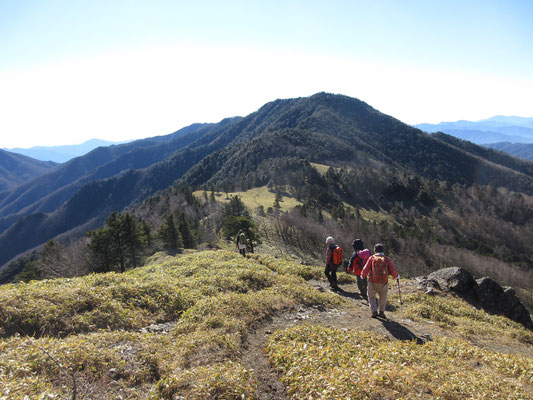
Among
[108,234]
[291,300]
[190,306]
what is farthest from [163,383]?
[108,234]

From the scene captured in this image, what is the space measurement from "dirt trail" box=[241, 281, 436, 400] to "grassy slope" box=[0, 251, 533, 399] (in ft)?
1.10

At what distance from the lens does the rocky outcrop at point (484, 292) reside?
60.4 ft

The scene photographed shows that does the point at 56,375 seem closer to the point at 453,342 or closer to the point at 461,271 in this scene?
the point at 453,342

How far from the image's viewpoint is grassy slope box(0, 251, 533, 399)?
24.0 feet

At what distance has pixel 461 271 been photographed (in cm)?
1966

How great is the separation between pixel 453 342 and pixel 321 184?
15425 centimetres

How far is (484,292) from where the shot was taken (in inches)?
752

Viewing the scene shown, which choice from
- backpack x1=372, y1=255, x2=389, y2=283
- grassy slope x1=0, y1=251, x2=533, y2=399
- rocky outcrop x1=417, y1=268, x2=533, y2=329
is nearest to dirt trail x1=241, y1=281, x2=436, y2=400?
grassy slope x1=0, y1=251, x2=533, y2=399

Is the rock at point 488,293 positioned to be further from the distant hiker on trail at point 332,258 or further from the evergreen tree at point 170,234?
the evergreen tree at point 170,234

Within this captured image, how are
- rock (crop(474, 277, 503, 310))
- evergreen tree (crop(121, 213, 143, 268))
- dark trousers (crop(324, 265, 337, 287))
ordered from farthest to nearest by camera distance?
1. evergreen tree (crop(121, 213, 143, 268))
2. rock (crop(474, 277, 503, 310))
3. dark trousers (crop(324, 265, 337, 287))

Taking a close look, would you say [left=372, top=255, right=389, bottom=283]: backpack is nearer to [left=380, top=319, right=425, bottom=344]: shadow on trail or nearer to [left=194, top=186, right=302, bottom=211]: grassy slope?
[left=380, top=319, right=425, bottom=344]: shadow on trail

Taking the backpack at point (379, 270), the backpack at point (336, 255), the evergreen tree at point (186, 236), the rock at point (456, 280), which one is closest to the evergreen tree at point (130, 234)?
the evergreen tree at point (186, 236)

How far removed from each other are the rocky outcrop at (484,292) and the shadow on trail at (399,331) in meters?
7.42

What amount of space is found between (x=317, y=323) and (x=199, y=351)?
5713 mm
